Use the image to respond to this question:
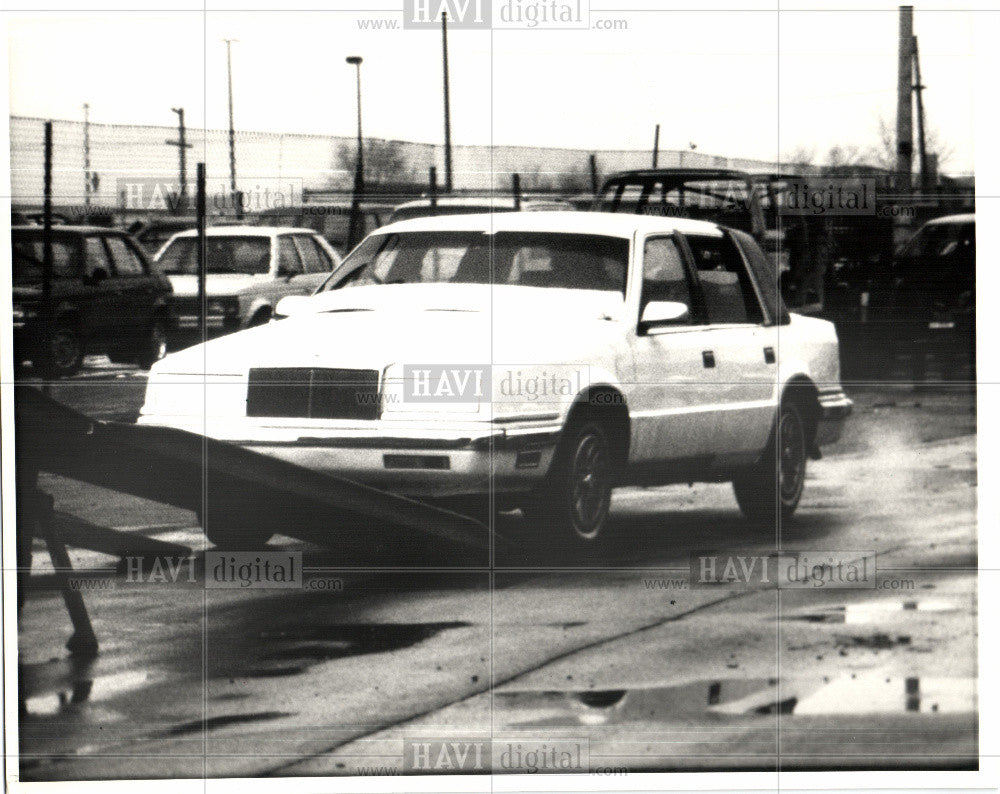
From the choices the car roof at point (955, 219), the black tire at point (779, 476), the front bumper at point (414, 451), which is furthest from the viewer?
the black tire at point (779, 476)

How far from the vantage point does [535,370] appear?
29.7 ft

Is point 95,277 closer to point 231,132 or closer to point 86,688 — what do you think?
point 231,132

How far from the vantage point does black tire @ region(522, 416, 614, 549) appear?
29.7 ft

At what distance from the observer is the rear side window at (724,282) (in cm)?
911

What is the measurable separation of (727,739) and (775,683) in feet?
1.04

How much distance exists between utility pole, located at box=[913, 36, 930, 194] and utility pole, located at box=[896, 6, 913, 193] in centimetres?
2

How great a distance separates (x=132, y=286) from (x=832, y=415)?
3054 millimetres

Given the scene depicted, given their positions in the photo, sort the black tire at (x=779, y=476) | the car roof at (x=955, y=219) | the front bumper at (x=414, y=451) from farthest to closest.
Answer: the black tire at (x=779, y=476) → the car roof at (x=955, y=219) → the front bumper at (x=414, y=451)

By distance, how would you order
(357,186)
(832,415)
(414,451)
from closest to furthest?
(414,451)
(357,186)
(832,415)

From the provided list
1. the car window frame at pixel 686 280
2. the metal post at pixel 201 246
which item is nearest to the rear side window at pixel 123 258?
the metal post at pixel 201 246

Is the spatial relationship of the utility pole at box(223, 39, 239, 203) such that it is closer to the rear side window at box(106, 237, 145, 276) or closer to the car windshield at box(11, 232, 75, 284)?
the rear side window at box(106, 237, 145, 276)

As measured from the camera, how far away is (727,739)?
903 cm

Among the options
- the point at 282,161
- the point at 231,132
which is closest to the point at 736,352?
the point at 282,161

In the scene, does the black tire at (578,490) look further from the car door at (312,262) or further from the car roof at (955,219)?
the car roof at (955,219)
